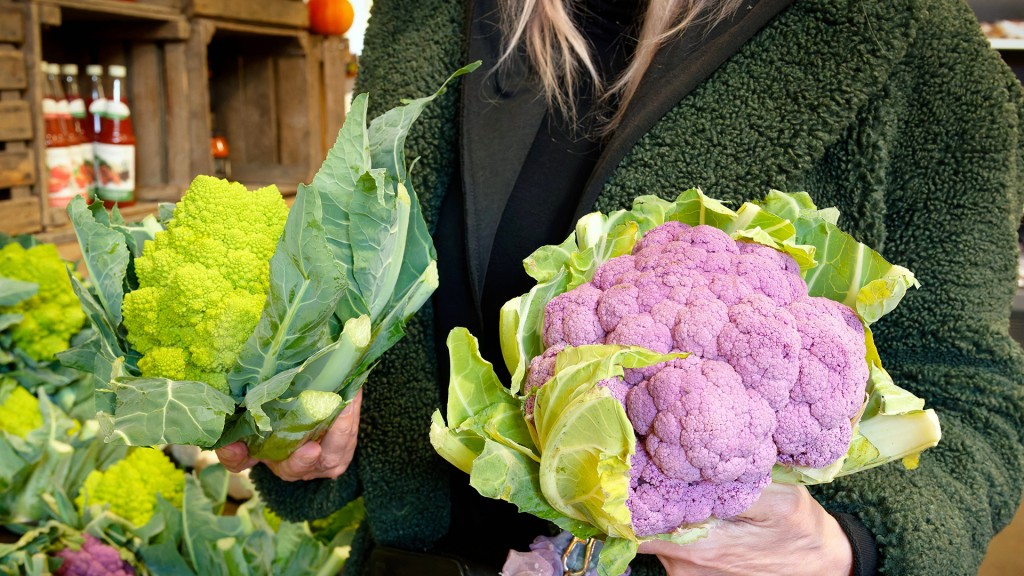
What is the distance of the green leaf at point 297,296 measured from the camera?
0.62 m

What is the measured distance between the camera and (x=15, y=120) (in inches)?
56.8

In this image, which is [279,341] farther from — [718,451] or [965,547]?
[965,547]

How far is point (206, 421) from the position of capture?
2.04 feet

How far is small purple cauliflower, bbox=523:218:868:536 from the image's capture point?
517 millimetres

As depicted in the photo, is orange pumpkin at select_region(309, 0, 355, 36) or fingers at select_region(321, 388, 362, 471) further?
orange pumpkin at select_region(309, 0, 355, 36)

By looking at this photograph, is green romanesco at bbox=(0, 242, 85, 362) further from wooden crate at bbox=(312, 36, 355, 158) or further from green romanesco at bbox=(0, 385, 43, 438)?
wooden crate at bbox=(312, 36, 355, 158)

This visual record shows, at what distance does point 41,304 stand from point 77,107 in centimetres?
51

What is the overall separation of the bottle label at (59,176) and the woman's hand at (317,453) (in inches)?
42.6

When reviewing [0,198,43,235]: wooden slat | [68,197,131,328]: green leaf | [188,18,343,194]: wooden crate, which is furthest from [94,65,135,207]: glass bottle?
[68,197,131,328]: green leaf

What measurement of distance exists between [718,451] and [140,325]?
0.48 meters

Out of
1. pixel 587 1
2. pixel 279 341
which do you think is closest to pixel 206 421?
pixel 279 341

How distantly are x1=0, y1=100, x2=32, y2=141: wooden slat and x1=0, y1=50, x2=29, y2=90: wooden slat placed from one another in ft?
0.09

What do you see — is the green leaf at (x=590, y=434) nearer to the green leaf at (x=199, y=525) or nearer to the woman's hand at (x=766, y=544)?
the woman's hand at (x=766, y=544)

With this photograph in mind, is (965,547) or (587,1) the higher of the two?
(587,1)
